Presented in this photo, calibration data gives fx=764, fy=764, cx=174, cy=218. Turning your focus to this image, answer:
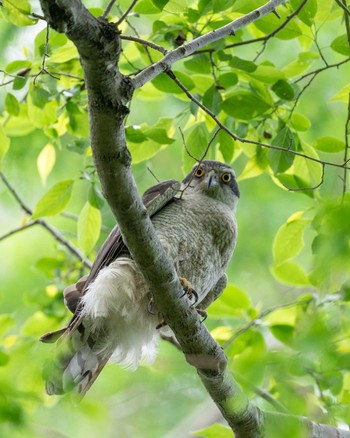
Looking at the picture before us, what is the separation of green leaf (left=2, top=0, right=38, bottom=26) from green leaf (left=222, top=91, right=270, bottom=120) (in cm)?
145

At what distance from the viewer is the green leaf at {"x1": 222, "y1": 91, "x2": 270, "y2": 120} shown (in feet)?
14.0

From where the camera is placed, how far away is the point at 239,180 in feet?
15.2

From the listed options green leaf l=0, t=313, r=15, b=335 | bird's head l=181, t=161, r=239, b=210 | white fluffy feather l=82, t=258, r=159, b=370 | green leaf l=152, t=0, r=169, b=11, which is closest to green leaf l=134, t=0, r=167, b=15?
green leaf l=152, t=0, r=169, b=11

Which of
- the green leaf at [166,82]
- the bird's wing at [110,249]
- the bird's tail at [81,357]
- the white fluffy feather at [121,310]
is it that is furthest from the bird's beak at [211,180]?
the bird's tail at [81,357]

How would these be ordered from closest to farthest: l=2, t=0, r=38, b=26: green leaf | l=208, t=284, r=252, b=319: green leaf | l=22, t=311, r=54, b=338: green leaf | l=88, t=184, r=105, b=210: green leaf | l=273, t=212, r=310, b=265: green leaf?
l=2, t=0, r=38, b=26: green leaf, l=88, t=184, r=105, b=210: green leaf, l=273, t=212, r=310, b=265: green leaf, l=208, t=284, r=252, b=319: green leaf, l=22, t=311, r=54, b=338: green leaf

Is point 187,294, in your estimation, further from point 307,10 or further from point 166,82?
point 307,10

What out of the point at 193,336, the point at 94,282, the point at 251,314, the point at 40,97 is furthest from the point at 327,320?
the point at 251,314

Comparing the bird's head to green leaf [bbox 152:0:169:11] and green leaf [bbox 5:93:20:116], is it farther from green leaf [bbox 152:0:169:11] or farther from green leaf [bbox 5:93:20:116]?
green leaf [bbox 152:0:169:11]

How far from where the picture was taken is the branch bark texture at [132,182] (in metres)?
2.53

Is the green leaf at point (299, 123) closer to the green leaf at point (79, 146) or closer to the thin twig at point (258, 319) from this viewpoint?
the thin twig at point (258, 319)

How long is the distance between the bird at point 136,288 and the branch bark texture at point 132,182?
1.30ft

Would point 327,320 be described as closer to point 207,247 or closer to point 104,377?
point 207,247

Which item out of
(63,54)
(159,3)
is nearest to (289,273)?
(63,54)

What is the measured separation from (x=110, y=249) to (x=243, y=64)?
126 cm
